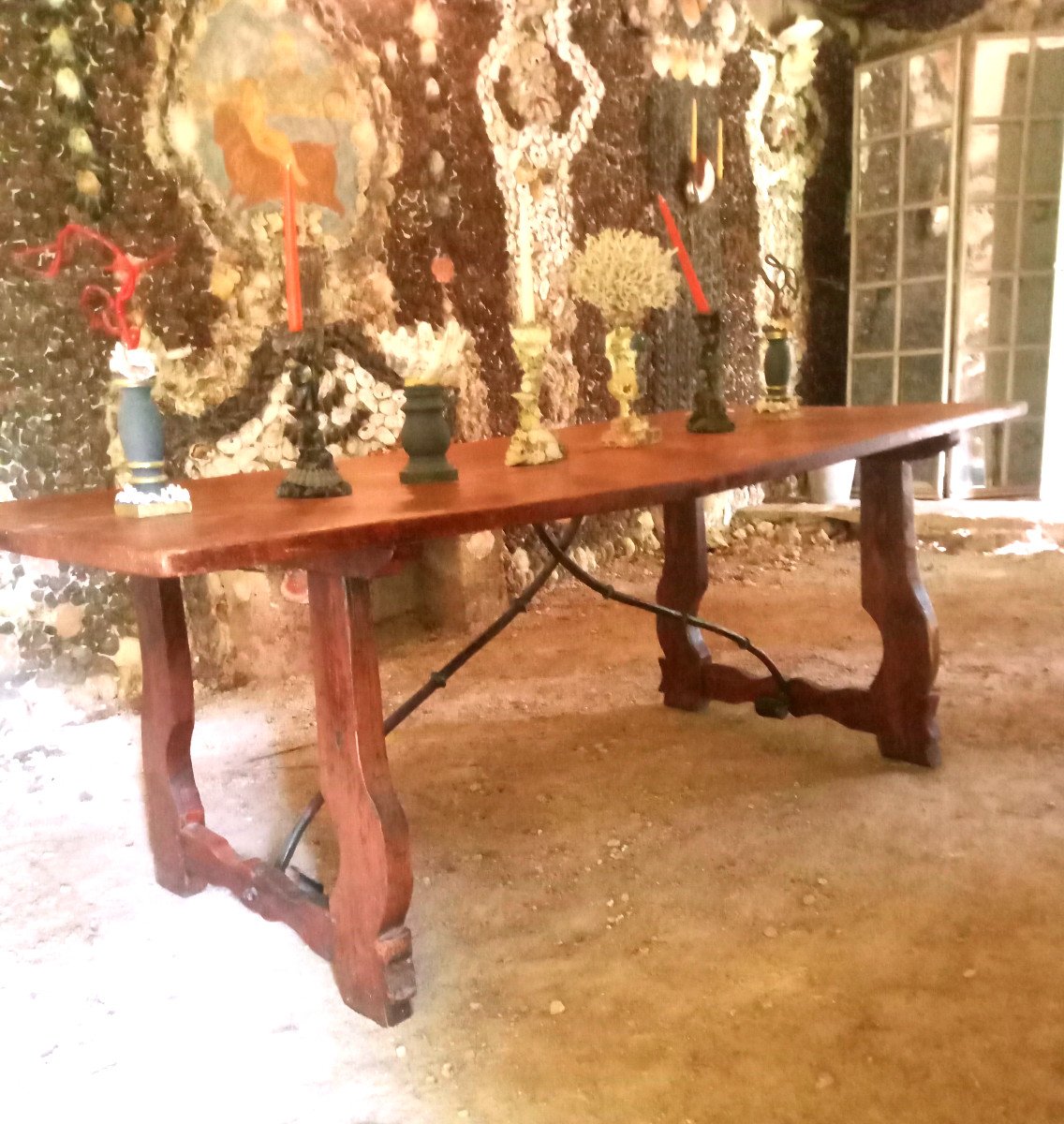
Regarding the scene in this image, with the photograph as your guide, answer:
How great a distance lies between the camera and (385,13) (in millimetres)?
3096

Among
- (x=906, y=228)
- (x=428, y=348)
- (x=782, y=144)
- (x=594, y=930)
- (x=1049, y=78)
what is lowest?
(x=594, y=930)

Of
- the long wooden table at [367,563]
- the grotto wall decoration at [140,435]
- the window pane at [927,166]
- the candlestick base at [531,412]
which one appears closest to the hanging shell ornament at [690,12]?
the window pane at [927,166]

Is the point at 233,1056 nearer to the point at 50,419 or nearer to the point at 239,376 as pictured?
the point at 50,419

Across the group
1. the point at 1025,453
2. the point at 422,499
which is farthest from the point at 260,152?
the point at 1025,453

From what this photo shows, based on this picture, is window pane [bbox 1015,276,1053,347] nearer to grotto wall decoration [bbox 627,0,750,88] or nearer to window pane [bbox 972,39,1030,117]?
window pane [bbox 972,39,1030,117]

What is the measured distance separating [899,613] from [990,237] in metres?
3.28

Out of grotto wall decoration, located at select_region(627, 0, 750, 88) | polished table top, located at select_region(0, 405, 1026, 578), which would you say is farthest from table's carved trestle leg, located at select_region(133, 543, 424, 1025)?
grotto wall decoration, located at select_region(627, 0, 750, 88)

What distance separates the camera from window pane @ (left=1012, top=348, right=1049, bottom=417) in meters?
4.74

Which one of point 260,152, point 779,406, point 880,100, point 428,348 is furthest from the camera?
point 880,100

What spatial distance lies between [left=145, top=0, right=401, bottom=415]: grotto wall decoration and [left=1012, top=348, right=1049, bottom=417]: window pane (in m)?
3.23

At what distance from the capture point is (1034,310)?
15.5ft

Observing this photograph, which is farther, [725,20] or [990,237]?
[990,237]

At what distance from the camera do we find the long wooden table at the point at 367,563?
125 cm

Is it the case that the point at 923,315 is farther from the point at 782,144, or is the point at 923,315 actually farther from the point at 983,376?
the point at 782,144
